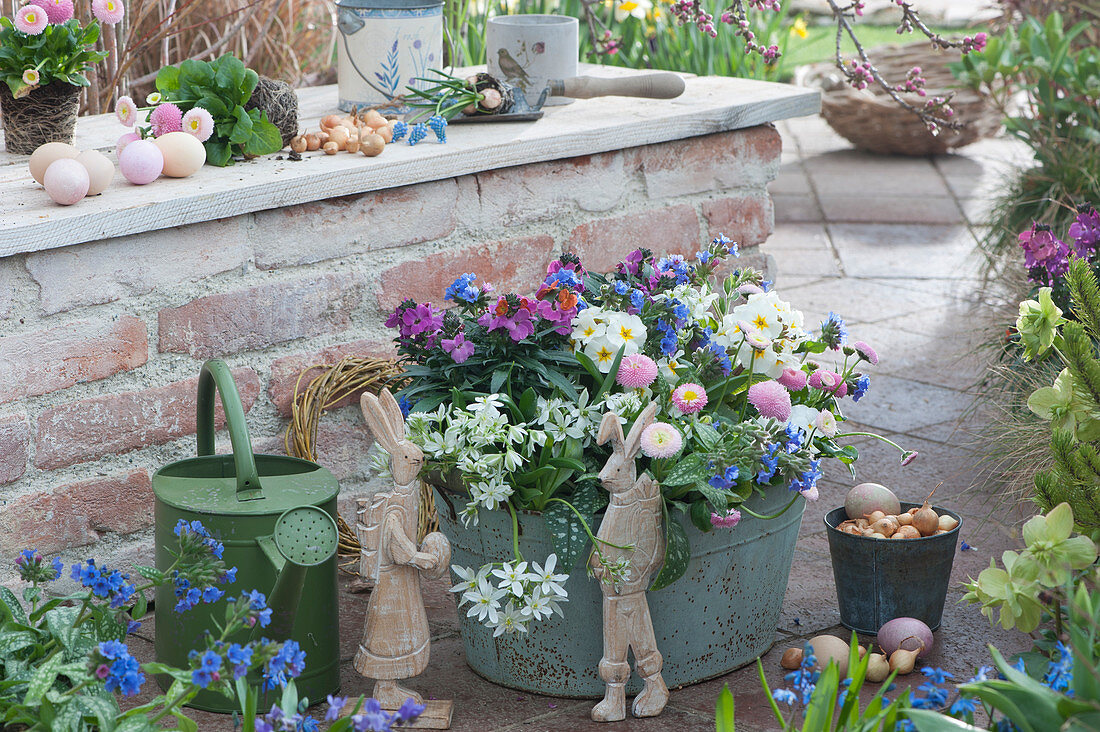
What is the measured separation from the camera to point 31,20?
2002 millimetres

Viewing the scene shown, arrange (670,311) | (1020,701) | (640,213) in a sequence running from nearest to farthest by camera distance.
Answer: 1. (1020,701)
2. (670,311)
3. (640,213)

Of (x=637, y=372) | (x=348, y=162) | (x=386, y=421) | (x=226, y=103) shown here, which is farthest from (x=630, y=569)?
(x=226, y=103)

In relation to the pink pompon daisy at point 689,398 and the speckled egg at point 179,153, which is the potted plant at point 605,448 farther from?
the speckled egg at point 179,153

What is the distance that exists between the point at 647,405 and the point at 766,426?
177mm

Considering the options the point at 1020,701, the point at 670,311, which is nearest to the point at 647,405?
the point at 670,311

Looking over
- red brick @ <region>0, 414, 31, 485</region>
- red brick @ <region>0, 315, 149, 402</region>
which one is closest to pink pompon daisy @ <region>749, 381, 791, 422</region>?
red brick @ <region>0, 315, 149, 402</region>

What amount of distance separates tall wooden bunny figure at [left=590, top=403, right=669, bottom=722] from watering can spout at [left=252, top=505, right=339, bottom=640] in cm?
38

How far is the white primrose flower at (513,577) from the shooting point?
Result: 5.39 feet

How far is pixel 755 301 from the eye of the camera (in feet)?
6.03

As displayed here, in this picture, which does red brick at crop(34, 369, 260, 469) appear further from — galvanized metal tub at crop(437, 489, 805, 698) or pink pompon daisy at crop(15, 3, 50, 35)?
pink pompon daisy at crop(15, 3, 50, 35)

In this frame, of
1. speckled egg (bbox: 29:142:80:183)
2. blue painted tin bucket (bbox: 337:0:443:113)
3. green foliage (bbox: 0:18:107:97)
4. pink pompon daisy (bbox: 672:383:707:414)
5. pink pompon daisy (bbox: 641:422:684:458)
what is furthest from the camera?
blue painted tin bucket (bbox: 337:0:443:113)

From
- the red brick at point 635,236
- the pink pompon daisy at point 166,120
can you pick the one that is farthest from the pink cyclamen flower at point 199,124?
the red brick at point 635,236

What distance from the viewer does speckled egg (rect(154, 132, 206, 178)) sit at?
2002 millimetres

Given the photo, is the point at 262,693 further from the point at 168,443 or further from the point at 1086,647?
the point at 1086,647
